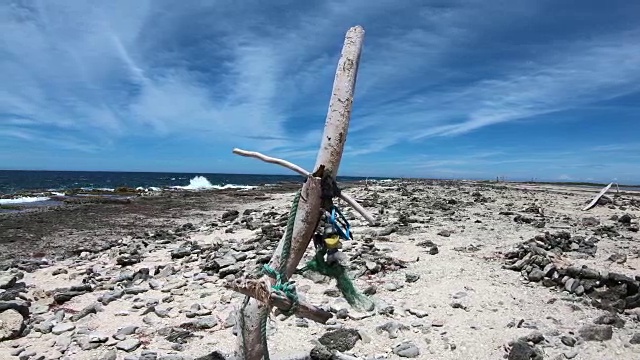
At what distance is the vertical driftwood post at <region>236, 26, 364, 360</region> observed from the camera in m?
3.12

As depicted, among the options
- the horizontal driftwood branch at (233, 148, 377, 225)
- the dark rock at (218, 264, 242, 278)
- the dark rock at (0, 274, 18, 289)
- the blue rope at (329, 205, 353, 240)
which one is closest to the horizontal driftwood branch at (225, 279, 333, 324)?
the blue rope at (329, 205, 353, 240)

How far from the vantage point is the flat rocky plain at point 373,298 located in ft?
19.1

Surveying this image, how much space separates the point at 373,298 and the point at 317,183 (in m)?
4.78

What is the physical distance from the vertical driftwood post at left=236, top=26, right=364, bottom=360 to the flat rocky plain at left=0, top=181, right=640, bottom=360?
16.2 inches

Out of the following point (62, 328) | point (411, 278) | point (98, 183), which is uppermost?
point (98, 183)

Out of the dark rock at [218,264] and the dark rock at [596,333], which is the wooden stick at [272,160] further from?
the dark rock at [218,264]

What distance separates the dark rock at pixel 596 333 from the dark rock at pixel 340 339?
3.25m

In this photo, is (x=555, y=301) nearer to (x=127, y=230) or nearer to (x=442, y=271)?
(x=442, y=271)

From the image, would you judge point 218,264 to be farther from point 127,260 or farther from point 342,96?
point 342,96

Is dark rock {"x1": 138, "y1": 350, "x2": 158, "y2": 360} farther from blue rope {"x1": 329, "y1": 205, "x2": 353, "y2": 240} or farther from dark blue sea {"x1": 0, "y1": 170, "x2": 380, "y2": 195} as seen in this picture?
dark blue sea {"x1": 0, "y1": 170, "x2": 380, "y2": 195}

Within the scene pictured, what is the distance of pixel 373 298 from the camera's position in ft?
24.3

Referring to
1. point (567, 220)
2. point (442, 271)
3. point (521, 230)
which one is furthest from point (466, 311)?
point (567, 220)

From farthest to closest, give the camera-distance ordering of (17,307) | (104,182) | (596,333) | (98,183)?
1. (104,182)
2. (98,183)
3. (17,307)
4. (596,333)

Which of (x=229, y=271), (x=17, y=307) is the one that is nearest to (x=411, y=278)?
(x=229, y=271)
